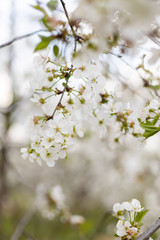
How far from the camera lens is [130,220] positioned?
0.78 metres

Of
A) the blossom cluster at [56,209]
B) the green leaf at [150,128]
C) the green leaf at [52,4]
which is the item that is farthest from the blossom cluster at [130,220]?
the blossom cluster at [56,209]

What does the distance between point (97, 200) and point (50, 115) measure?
709cm

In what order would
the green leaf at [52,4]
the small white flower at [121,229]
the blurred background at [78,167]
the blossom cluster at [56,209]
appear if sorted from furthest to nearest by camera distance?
1. the blurred background at [78,167]
2. the blossom cluster at [56,209]
3. the green leaf at [52,4]
4. the small white flower at [121,229]

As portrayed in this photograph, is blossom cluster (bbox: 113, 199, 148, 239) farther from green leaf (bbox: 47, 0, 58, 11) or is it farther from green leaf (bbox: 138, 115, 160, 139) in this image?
green leaf (bbox: 47, 0, 58, 11)

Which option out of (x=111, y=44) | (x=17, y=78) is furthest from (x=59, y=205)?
(x=17, y=78)

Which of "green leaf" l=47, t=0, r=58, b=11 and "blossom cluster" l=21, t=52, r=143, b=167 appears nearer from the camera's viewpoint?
"blossom cluster" l=21, t=52, r=143, b=167

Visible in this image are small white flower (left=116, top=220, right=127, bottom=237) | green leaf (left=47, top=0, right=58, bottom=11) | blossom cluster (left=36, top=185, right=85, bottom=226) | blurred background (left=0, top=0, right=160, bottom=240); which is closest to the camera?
small white flower (left=116, top=220, right=127, bottom=237)

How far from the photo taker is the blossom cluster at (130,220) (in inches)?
28.6

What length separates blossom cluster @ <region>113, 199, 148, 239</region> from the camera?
2.39 ft

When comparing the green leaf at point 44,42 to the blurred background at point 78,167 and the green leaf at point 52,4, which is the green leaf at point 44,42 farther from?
the blurred background at point 78,167

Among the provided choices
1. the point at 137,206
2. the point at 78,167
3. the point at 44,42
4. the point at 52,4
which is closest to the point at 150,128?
the point at 137,206

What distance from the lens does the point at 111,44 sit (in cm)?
65

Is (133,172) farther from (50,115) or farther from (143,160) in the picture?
(50,115)

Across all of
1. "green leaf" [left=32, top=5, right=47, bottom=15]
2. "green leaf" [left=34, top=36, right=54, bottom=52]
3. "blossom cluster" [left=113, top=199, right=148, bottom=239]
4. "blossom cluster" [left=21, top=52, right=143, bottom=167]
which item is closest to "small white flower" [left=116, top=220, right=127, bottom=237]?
"blossom cluster" [left=113, top=199, right=148, bottom=239]
